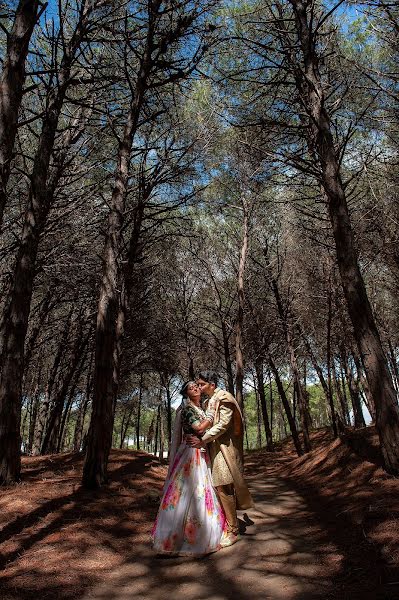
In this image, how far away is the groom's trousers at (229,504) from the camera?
14.2 feet

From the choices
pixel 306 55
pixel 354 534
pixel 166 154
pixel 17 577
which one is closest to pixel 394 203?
pixel 306 55

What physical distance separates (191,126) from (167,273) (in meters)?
6.61

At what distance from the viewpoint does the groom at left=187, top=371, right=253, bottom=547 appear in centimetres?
434

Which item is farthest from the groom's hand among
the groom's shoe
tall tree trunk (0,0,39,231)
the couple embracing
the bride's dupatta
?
tall tree trunk (0,0,39,231)

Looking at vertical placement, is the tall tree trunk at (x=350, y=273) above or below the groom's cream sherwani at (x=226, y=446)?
above

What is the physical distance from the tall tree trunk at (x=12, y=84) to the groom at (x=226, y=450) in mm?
2897

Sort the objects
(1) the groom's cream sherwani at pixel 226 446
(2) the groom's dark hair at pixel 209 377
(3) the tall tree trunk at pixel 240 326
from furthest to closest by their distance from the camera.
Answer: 1. (3) the tall tree trunk at pixel 240 326
2. (2) the groom's dark hair at pixel 209 377
3. (1) the groom's cream sherwani at pixel 226 446

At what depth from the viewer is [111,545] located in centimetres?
452

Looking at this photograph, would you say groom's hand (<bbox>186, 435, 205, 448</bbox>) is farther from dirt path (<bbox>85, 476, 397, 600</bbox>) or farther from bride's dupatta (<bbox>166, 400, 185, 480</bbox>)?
dirt path (<bbox>85, 476, 397, 600</bbox>)

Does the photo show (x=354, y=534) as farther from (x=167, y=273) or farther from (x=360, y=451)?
(x=167, y=273)

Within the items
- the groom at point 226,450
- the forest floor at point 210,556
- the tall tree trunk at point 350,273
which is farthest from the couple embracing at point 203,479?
the tall tree trunk at point 350,273

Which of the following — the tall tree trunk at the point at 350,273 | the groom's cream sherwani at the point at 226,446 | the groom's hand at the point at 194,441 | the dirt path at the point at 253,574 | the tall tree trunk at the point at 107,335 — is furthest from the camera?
the tall tree trunk at the point at 107,335

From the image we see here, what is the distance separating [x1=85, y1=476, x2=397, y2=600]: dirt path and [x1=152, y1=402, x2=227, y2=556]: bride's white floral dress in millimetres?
134

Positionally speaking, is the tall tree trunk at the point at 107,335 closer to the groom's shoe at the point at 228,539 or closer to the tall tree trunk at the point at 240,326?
the groom's shoe at the point at 228,539
